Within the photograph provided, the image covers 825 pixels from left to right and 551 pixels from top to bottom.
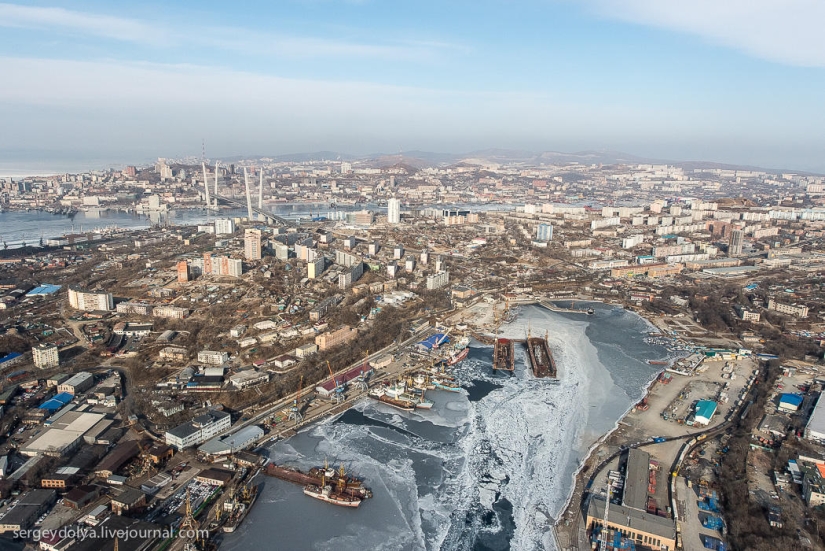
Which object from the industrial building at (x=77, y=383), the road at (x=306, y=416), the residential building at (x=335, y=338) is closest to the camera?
the road at (x=306, y=416)

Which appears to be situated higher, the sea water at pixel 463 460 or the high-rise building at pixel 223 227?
the high-rise building at pixel 223 227

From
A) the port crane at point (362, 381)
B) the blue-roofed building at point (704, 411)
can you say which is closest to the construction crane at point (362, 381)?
the port crane at point (362, 381)

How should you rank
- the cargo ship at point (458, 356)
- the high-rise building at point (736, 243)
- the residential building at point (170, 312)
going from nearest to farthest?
the cargo ship at point (458, 356) → the residential building at point (170, 312) → the high-rise building at point (736, 243)

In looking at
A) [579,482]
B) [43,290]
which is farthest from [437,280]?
[43,290]

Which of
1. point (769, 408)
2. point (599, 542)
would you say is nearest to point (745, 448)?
point (769, 408)

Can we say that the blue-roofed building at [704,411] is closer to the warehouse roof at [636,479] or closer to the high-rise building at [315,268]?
the warehouse roof at [636,479]

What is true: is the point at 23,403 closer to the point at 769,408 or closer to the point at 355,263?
the point at 355,263

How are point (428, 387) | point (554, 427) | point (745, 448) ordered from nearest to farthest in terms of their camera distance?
1. point (745, 448)
2. point (554, 427)
3. point (428, 387)
